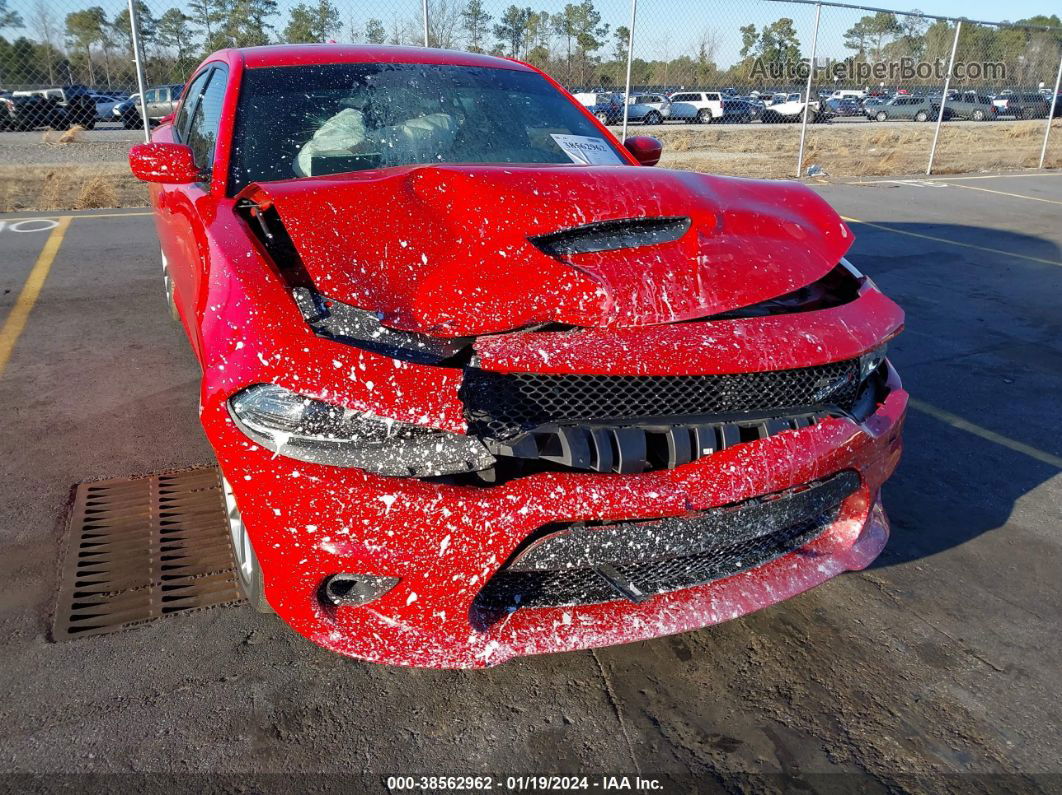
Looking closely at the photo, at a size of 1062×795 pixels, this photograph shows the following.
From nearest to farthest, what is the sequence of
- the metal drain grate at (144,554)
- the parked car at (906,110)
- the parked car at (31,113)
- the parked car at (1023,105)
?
the metal drain grate at (144,554), the parked car at (31,113), the parked car at (1023,105), the parked car at (906,110)

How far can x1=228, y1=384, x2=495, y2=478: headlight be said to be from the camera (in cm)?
182

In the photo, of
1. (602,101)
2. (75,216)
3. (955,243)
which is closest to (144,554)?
(75,216)

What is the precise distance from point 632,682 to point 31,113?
20830 mm

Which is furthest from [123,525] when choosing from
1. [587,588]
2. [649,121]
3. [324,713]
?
[649,121]

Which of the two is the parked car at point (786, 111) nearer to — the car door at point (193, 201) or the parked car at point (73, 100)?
the parked car at point (73, 100)

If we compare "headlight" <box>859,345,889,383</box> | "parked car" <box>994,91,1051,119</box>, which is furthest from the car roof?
"parked car" <box>994,91,1051,119</box>

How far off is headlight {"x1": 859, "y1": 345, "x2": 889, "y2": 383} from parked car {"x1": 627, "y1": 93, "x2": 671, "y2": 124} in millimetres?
28100

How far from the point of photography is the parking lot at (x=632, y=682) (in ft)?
6.40

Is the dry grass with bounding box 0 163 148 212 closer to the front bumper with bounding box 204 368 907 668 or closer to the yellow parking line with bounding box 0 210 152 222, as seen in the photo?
the yellow parking line with bounding box 0 210 152 222

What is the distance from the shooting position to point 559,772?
6.33 ft

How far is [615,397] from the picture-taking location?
6.50 feet

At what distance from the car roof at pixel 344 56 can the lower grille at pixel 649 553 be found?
7.81 ft

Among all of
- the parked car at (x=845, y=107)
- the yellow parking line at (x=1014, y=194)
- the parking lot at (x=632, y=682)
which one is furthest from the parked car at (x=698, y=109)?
the parking lot at (x=632, y=682)

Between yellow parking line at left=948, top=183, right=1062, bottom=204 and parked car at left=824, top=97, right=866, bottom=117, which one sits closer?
yellow parking line at left=948, top=183, right=1062, bottom=204
